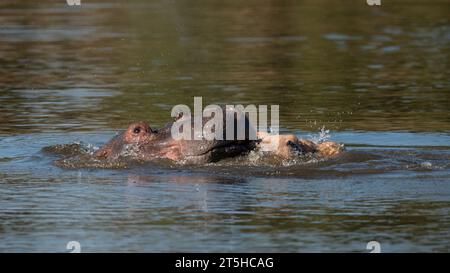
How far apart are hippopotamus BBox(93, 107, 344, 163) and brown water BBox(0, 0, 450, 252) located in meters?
0.13

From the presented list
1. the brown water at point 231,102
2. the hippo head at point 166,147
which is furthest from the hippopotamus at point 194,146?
the brown water at point 231,102

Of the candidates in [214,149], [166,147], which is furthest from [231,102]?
[214,149]

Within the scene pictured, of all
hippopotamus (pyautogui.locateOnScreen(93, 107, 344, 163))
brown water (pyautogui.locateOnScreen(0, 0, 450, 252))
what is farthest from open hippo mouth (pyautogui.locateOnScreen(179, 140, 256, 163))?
brown water (pyautogui.locateOnScreen(0, 0, 450, 252))

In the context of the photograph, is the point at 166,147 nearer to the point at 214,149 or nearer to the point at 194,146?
the point at 194,146

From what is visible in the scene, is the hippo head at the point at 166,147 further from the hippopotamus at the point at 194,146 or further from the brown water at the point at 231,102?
the brown water at the point at 231,102

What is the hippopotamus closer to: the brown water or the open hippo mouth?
the open hippo mouth

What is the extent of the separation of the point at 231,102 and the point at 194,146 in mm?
4966

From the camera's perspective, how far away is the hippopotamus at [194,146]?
10.1 m

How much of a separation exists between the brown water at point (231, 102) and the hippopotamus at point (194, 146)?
0.13 meters

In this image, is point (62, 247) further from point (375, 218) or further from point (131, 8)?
point (131, 8)

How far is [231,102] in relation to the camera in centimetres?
1495

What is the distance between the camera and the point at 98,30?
2406cm

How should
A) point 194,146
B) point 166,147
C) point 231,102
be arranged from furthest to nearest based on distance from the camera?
point 231,102 → point 166,147 → point 194,146

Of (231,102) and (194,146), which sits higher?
(194,146)
